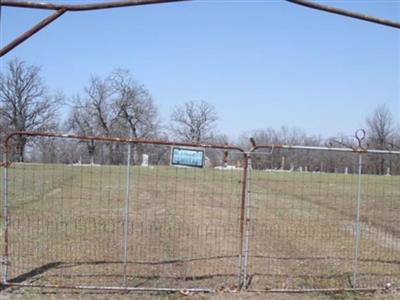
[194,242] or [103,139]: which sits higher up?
[103,139]

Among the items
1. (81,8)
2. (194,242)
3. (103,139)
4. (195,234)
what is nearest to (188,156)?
(103,139)

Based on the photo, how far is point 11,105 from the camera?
90.1 metres

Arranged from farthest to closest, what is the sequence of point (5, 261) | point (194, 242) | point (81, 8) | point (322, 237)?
point (322, 237) → point (194, 242) → point (5, 261) → point (81, 8)

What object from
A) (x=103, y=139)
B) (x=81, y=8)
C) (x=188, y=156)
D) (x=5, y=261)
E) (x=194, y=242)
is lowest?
(x=194, y=242)

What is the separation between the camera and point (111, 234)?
41.4ft

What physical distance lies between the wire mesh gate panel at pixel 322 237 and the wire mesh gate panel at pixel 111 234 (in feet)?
1.91

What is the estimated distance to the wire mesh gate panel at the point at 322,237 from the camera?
8.79 m

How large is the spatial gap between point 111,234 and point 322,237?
513 cm

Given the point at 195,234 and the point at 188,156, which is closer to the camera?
the point at 188,156

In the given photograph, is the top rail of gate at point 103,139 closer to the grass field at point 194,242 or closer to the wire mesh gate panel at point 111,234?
the wire mesh gate panel at point 111,234

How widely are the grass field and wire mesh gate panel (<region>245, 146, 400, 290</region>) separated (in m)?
0.03

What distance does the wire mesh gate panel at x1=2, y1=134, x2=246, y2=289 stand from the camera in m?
8.41

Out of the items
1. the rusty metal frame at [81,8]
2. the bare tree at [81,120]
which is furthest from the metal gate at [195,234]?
the bare tree at [81,120]

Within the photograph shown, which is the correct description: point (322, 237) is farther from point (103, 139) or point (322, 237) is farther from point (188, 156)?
point (103, 139)
